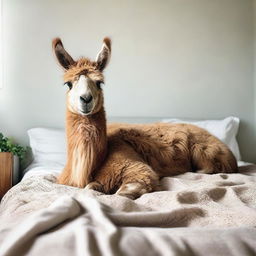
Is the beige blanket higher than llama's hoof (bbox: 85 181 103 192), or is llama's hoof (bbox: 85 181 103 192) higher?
the beige blanket

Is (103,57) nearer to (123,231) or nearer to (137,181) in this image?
(137,181)

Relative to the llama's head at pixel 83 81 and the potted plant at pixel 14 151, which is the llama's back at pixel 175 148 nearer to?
the llama's head at pixel 83 81

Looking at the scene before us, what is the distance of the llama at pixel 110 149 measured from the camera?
144 centimetres

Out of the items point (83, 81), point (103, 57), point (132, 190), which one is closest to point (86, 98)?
point (83, 81)

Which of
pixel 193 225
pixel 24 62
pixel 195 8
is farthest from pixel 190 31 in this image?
pixel 193 225

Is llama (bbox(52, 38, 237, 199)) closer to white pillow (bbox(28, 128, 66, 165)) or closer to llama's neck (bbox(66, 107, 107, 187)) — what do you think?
llama's neck (bbox(66, 107, 107, 187))

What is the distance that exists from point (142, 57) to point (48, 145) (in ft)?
3.71

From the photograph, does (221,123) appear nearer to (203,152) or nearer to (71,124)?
(203,152)

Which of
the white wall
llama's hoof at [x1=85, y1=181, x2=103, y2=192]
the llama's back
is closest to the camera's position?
llama's hoof at [x1=85, y1=181, x2=103, y2=192]

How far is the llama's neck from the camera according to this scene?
148 centimetres

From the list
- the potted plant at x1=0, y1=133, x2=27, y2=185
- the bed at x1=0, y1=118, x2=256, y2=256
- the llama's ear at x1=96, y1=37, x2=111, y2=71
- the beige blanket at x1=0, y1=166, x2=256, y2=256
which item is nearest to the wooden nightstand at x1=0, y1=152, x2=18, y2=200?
the potted plant at x1=0, y1=133, x2=27, y2=185

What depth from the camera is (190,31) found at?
3.16m

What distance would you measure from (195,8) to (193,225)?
8.96ft

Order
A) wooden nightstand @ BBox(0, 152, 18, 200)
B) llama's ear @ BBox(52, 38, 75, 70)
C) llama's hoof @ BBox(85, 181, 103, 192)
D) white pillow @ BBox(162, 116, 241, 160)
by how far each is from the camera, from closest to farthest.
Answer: llama's hoof @ BBox(85, 181, 103, 192) < llama's ear @ BBox(52, 38, 75, 70) < wooden nightstand @ BBox(0, 152, 18, 200) < white pillow @ BBox(162, 116, 241, 160)
